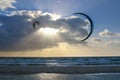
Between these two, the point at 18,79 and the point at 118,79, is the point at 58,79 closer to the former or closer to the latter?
the point at 18,79

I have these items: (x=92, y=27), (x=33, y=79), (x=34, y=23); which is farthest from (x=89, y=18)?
(x=33, y=79)

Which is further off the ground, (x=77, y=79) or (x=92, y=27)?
(x=92, y=27)

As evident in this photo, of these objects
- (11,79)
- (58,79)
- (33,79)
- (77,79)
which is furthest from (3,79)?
(77,79)

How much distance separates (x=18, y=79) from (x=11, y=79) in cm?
46

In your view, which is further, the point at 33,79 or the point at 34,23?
the point at 34,23

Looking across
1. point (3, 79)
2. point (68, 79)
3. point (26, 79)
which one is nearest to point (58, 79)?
point (68, 79)

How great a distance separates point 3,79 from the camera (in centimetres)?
1972

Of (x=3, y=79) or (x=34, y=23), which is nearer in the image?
(x=3, y=79)

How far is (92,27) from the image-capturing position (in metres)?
19.3

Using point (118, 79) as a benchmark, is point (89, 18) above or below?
above

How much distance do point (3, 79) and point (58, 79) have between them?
356cm

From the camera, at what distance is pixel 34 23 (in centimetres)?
2105

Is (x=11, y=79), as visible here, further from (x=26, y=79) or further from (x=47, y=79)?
(x=47, y=79)

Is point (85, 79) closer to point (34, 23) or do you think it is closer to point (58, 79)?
point (58, 79)
